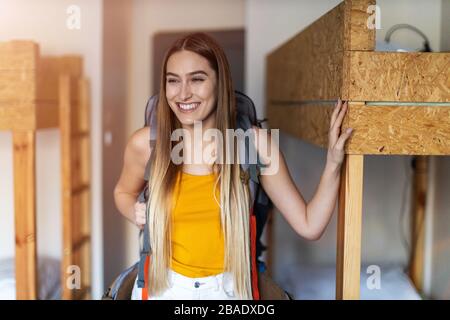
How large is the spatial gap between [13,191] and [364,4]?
1.22 m

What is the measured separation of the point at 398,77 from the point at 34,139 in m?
1.10

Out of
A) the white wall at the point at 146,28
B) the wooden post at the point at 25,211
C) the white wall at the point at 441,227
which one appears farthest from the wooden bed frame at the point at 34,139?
the white wall at the point at 441,227

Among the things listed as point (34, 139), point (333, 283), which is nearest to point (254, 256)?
point (333, 283)

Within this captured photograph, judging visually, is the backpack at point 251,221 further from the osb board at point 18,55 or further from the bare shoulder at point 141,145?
the osb board at point 18,55

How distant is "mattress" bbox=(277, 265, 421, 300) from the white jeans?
611 mm

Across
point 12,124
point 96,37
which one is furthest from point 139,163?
point 96,37

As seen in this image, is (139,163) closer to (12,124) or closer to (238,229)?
(238,229)

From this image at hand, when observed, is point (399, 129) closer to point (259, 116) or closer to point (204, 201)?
point (204, 201)

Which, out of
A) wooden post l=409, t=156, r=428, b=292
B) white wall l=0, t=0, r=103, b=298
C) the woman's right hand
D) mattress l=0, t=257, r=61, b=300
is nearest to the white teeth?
the woman's right hand

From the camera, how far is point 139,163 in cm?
140

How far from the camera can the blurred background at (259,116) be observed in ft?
6.56

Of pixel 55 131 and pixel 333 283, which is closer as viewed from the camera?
pixel 333 283

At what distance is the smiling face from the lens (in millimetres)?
1247

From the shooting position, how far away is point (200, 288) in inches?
51.2
